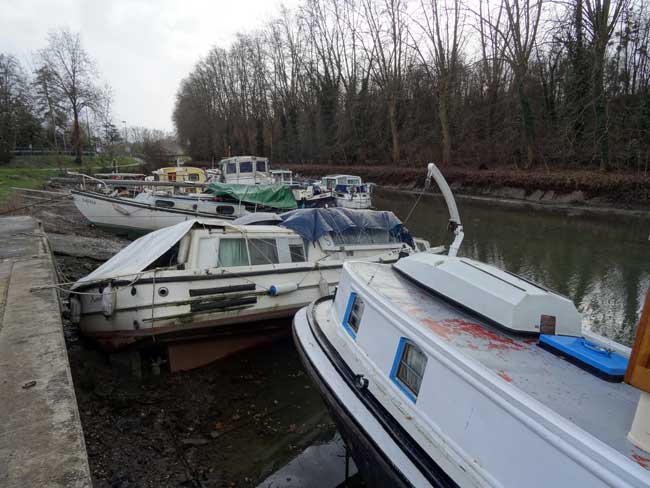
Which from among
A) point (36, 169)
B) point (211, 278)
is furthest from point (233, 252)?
point (36, 169)

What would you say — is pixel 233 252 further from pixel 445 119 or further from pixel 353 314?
pixel 445 119

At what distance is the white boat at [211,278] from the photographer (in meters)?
6.29

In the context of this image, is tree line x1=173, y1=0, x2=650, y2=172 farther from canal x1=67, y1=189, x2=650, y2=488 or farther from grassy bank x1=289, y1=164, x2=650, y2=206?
canal x1=67, y1=189, x2=650, y2=488

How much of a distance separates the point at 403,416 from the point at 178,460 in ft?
9.56

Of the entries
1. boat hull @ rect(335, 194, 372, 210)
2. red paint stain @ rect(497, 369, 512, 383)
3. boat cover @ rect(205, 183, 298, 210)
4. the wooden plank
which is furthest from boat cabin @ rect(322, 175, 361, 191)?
the wooden plank

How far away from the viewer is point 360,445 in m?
3.78

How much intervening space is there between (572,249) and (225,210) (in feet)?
43.1

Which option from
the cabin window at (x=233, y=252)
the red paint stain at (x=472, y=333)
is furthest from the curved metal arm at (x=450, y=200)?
the cabin window at (x=233, y=252)

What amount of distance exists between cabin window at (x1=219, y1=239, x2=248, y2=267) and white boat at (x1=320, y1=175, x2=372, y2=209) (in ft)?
47.5

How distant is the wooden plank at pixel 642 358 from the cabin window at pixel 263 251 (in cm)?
590

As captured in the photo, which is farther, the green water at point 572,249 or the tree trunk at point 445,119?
the tree trunk at point 445,119

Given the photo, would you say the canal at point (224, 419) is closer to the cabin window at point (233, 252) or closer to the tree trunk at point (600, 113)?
the cabin window at point (233, 252)

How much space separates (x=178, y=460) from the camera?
480 cm

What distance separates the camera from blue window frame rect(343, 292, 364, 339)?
16.5 feet
